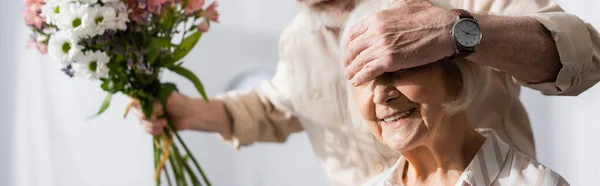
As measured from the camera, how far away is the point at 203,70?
3.12m

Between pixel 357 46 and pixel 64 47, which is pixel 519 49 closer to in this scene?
pixel 357 46

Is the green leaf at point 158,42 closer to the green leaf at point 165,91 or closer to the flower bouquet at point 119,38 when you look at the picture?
the flower bouquet at point 119,38

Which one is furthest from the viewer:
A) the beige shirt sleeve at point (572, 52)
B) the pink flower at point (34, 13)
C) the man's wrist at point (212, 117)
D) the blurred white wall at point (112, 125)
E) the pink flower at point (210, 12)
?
the blurred white wall at point (112, 125)

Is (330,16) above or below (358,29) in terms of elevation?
below

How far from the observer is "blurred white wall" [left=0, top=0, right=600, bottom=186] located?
3.00 m

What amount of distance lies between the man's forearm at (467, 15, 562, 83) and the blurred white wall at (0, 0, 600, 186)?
1371mm

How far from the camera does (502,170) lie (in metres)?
1.42

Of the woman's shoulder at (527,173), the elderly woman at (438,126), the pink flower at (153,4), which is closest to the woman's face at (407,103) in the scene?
the elderly woman at (438,126)

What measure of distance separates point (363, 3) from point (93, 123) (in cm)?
179

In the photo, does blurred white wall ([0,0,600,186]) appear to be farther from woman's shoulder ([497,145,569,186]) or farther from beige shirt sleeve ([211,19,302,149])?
woman's shoulder ([497,145,569,186])

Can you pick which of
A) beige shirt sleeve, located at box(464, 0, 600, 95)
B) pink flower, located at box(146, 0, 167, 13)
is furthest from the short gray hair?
pink flower, located at box(146, 0, 167, 13)

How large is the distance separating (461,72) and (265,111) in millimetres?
1008

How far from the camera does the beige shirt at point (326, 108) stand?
71.8 inches

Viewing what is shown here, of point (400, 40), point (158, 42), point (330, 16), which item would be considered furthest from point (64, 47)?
point (400, 40)
